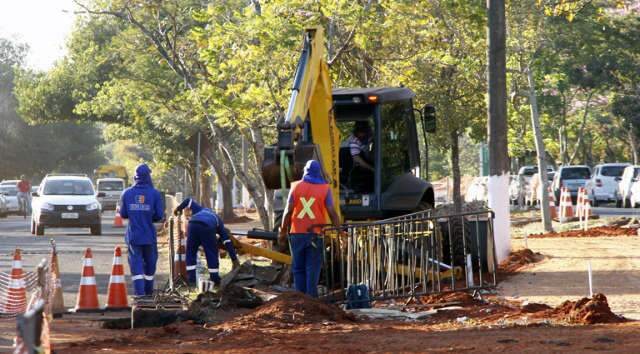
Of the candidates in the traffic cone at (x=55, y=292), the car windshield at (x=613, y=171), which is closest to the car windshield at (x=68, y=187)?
the car windshield at (x=613, y=171)

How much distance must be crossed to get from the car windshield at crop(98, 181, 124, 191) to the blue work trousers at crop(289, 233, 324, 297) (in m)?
53.1

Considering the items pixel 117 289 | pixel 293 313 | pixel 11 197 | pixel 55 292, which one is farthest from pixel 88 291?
pixel 11 197

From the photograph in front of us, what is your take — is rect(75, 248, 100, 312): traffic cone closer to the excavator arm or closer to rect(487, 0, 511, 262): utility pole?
the excavator arm

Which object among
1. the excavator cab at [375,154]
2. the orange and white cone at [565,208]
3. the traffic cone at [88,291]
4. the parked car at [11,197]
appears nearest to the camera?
the traffic cone at [88,291]

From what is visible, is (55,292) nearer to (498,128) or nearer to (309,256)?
(309,256)

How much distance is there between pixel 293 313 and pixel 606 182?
3601cm

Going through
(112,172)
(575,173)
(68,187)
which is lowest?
(575,173)

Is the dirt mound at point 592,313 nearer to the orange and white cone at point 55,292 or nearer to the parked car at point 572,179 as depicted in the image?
the orange and white cone at point 55,292

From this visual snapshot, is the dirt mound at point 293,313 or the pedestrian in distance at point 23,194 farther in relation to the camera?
the pedestrian in distance at point 23,194

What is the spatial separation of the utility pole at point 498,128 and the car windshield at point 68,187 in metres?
18.1

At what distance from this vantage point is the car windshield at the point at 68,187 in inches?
1412

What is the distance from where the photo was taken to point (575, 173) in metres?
48.7

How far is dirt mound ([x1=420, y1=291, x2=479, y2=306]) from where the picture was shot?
47.9 ft

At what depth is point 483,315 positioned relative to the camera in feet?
43.2
